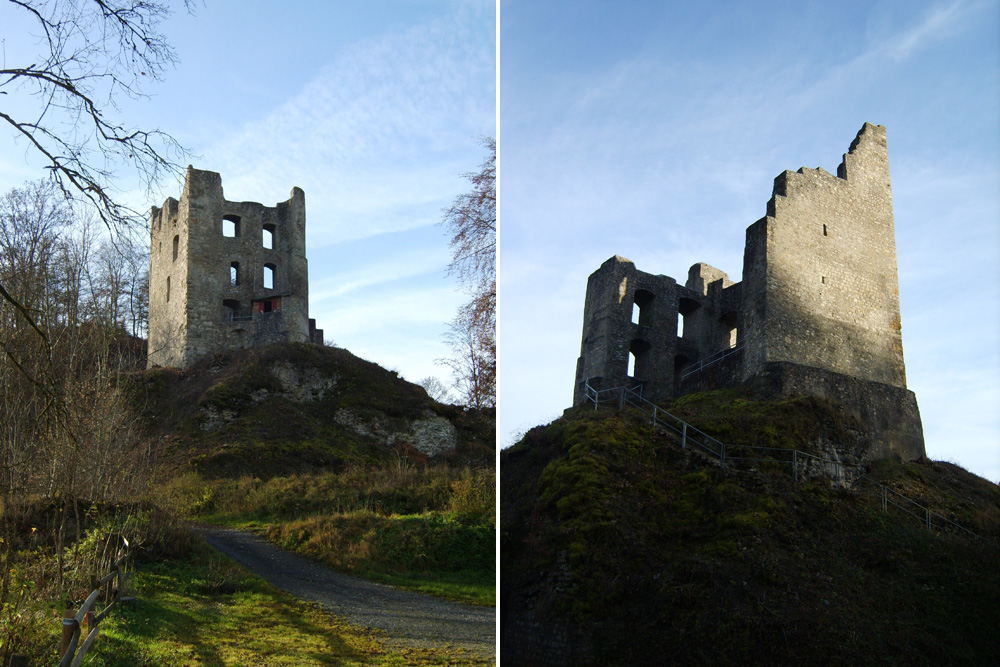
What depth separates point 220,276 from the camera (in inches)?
1217

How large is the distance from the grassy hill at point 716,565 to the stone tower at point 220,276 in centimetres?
2208

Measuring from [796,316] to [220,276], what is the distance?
71.8ft

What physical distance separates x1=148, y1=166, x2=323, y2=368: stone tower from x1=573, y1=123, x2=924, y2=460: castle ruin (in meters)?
15.5

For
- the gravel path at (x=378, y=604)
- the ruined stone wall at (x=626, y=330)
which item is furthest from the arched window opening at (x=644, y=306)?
the gravel path at (x=378, y=604)

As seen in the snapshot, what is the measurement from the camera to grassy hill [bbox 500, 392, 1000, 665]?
6117 millimetres

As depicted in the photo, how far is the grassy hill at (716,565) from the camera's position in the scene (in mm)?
6117

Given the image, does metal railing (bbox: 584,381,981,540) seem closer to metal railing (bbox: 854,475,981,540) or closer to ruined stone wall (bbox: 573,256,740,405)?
metal railing (bbox: 854,475,981,540)

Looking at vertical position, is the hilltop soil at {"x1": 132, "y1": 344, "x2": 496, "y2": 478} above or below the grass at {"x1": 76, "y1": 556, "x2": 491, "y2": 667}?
above

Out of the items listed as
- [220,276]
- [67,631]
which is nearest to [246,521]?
[67,631]

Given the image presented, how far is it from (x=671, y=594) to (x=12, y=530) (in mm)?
7094

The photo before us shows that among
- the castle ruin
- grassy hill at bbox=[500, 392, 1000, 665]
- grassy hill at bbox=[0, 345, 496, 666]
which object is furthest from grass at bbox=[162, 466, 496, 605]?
the castle ruin

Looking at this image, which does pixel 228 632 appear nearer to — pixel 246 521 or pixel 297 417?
pixel 246 521

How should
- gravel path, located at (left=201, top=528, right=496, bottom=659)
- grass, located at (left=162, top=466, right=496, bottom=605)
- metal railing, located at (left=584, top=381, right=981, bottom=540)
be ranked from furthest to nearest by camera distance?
1. grass, located at (left=162, top=466, right=496, bottom=605)
2. metal railing, located at (left=584, top=381, right=981, bottom=540)
3. gravel path, located at (left=201, top=528, right=496, bottom=659)

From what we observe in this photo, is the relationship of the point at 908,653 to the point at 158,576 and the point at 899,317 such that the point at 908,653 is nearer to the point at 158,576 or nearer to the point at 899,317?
the point at 158,576
